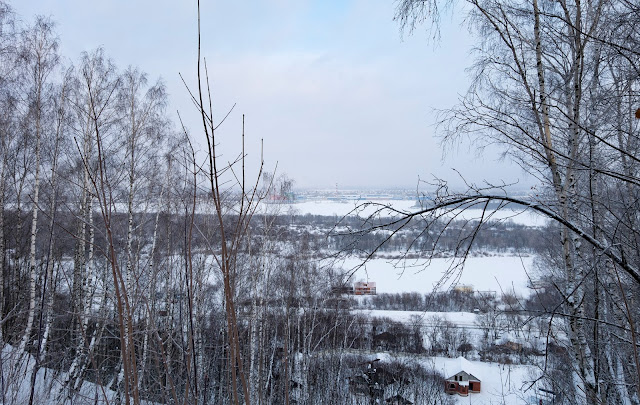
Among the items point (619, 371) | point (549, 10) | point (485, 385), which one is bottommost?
point (485, 385)

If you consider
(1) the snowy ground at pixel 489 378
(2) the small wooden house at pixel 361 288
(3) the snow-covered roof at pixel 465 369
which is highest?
(2) the small wooden house at pixel 361 288

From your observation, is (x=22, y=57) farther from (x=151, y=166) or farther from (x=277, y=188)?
(x=277, y=188)

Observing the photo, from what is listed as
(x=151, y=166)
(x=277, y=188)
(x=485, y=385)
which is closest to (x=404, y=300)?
(x=485, y=385)

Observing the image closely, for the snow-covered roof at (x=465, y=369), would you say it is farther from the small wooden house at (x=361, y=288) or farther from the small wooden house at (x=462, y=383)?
the small wooden house at (x=361, y=288)

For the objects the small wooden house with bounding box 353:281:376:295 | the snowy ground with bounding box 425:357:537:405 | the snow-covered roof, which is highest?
the small wooden house with bounding box 353:281:376:295

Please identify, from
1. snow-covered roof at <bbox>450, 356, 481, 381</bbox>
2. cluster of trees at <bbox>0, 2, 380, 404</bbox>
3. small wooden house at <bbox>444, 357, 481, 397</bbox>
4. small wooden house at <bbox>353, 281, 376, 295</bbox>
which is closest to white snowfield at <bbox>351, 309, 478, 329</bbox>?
small wooden house at <bbox>353, 281, 376, 295</bbox>

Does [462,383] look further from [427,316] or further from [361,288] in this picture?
[427,316]

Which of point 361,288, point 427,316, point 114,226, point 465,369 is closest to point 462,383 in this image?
point 465,369

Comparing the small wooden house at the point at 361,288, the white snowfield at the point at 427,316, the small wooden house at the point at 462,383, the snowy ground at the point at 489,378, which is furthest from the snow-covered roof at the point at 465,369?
the white snowfield at the point at 427,316

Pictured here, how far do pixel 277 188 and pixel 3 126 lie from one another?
5488 mm

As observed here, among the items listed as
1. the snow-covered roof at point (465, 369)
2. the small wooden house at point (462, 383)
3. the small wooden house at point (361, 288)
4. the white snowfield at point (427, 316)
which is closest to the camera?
the small wooden house at point (361, 288)

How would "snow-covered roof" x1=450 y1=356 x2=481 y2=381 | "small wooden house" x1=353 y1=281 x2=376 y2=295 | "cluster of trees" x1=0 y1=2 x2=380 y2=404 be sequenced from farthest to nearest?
"snow-covered roof" x1=450 y1=356 x2=481 y2=381 → "cluster of trees" x1=0 y1=2 x2=380 y2=404 → "small wooden house" x1=353 y1=281 x2=376 y2=295

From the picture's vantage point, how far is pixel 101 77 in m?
7.02

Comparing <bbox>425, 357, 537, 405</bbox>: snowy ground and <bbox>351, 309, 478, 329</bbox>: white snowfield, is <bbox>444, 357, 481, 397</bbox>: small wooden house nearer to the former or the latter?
<bbox>425, 357, 537, 405</bbox>: snowy ground
